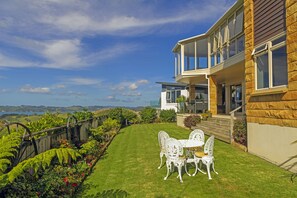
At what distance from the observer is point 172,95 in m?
32.3

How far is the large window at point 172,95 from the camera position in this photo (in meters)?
31.5

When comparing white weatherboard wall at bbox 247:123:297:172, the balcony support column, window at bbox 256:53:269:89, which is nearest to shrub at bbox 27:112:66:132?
white weatherboard wall at bbox 247:123:297:172

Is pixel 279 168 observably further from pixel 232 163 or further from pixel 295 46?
pixel 295 46

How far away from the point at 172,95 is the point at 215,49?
623 inches

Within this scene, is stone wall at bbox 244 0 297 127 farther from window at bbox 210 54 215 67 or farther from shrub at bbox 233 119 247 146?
window at bbox 210 54 215 67

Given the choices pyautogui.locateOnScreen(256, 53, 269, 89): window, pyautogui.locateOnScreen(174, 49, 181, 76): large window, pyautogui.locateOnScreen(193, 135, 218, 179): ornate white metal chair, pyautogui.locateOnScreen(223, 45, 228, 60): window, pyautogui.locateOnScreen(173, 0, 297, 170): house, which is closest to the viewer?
pyautogui.locateOnScreen(193, 135, 218, 179): ornate white metal chair

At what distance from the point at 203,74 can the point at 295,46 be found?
38.4 feet

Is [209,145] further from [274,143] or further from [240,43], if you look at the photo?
[240,43]

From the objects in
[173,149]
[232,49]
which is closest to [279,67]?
[173,149]

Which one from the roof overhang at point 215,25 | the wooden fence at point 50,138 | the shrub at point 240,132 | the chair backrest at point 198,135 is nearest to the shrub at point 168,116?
the roof overhang at point 215,25

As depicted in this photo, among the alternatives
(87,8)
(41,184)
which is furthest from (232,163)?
(87,8)

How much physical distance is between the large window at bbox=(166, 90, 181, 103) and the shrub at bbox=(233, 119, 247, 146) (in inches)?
808

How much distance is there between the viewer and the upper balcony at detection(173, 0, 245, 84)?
13.3 metres

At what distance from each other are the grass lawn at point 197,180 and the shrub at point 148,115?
17.7 meters
